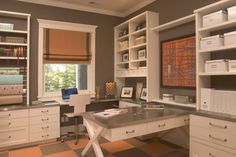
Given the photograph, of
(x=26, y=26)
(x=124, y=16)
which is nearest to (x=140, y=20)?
(x=124, y=16)

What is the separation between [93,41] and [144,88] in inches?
68.7

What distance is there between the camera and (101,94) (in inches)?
189

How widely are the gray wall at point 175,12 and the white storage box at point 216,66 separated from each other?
66cm

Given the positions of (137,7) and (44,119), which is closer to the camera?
(44,119)

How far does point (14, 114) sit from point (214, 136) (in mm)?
3236

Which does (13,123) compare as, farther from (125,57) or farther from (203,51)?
(203,51)

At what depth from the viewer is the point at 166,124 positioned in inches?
103

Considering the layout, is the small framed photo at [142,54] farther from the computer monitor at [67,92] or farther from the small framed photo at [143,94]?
the computer monitor at [67,92]

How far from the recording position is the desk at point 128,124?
218 centimetres

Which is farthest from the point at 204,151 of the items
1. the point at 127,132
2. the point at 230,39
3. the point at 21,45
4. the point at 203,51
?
the point at 21,45

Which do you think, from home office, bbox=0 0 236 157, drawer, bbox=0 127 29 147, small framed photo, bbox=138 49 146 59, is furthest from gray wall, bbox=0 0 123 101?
small framed photo, bbox=138 49 146 59

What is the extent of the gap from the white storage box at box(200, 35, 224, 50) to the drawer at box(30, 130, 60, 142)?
3.08 meters

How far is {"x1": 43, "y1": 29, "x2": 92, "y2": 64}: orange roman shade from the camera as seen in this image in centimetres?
414

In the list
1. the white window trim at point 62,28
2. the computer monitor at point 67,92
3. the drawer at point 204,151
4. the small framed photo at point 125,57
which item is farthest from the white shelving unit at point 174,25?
the computer monitor at point 67,92
